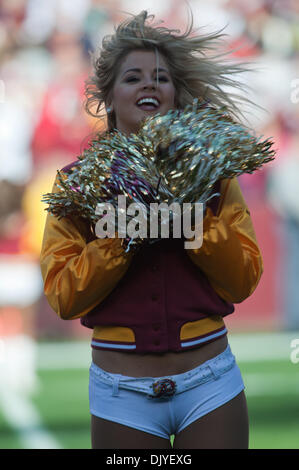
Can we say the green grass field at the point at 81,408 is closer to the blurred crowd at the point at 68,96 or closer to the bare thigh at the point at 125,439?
the blurred crowd at the point at 68,96

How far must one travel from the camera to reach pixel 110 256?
192 centimetres

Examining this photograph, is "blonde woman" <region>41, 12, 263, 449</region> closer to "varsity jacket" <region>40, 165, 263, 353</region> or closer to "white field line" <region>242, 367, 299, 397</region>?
"varsity jacket" <region>40, 165, 263, 353</region>

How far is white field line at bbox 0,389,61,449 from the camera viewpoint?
4.24 metres

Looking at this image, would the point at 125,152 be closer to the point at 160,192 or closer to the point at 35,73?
the point at 160,192

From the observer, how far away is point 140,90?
214 cm

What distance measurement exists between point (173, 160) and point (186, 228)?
177mm

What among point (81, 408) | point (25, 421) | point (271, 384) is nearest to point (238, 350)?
point (271, 384)

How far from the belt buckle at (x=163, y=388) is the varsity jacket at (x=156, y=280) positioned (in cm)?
9

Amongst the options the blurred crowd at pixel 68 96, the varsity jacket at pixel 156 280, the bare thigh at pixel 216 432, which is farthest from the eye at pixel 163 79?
the blurred crowd at pixel 68 96

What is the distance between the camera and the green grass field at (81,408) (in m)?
4.26

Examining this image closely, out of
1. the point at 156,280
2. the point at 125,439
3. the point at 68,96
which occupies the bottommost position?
the point at 125,439

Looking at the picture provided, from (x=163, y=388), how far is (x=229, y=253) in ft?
1.28

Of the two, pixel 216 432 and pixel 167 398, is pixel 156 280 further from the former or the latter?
pixel 216 432

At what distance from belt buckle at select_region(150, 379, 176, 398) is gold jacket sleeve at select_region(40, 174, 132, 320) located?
10.6 inches
